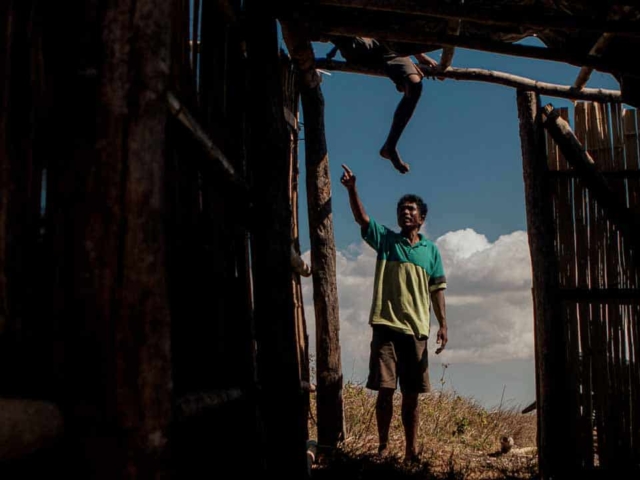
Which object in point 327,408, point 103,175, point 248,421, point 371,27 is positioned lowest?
point 327,408

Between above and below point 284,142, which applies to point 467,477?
below

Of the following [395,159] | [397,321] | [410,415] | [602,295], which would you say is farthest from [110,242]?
[602,295]

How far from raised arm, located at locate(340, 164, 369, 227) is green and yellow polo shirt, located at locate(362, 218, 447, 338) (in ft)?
0.24

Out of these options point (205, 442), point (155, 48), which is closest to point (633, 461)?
point (205, 442)

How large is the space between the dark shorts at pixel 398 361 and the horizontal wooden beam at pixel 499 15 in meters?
2.60

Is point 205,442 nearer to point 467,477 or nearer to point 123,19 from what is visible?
point 123,19

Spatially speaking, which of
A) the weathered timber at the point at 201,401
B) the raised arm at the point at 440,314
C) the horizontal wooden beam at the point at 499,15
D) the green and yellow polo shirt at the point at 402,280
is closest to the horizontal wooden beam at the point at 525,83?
the green and yellow polo shirt at the point at 402,280

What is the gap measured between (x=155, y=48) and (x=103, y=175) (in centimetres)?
35

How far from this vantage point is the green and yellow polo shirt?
583 centimetres

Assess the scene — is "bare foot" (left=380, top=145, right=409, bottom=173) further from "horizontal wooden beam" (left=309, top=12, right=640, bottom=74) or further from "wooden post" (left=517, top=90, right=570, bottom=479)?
"horizontal wooden beam" (left=309, top=12, right=640, bottom=74)

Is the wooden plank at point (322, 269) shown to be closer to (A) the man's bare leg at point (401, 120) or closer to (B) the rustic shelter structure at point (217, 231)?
(B) the rustic shelter structure at point (217, 231)

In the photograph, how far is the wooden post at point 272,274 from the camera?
3.27 metres

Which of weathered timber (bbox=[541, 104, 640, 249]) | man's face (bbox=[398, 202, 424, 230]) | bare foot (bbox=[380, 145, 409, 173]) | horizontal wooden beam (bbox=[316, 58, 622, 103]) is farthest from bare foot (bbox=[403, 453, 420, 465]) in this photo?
horizontal wooden beam (bbox=[316, 58, 622, 103])

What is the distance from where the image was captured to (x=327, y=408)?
5.87 meters
